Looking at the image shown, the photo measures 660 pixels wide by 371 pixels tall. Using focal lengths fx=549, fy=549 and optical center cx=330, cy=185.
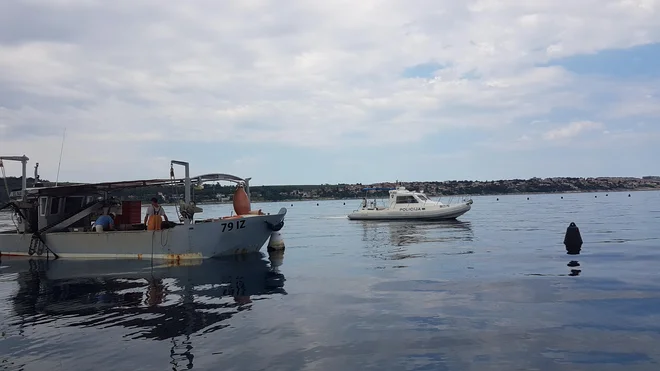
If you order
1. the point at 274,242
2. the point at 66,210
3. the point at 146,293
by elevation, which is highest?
the point at 66,210

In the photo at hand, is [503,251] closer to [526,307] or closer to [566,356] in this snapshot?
[526,307]

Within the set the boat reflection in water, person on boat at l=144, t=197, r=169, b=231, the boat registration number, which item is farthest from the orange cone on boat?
person on boat at l=144, t=197, r=169, b=231

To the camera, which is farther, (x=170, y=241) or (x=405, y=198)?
(x=405, y=198)

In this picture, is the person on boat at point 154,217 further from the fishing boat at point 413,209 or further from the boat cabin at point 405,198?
the boat cabin at point 405,198

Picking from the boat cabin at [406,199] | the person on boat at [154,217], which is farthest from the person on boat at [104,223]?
the boat cabin at [406,199]

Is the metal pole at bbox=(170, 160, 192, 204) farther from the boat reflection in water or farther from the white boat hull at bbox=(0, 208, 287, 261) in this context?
the boat reflection in water

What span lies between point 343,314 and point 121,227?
1568 centimetres

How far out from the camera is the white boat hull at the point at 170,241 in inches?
880

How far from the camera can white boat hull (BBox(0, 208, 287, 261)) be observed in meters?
22.3

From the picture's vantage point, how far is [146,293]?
52.6 ft

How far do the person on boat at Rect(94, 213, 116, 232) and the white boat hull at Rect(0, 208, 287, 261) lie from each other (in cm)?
29

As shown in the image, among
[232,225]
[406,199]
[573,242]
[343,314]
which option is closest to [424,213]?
[406,199]

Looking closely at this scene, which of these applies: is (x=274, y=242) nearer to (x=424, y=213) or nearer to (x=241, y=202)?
(x=241, y=202)

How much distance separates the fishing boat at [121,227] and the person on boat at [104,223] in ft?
0.92
